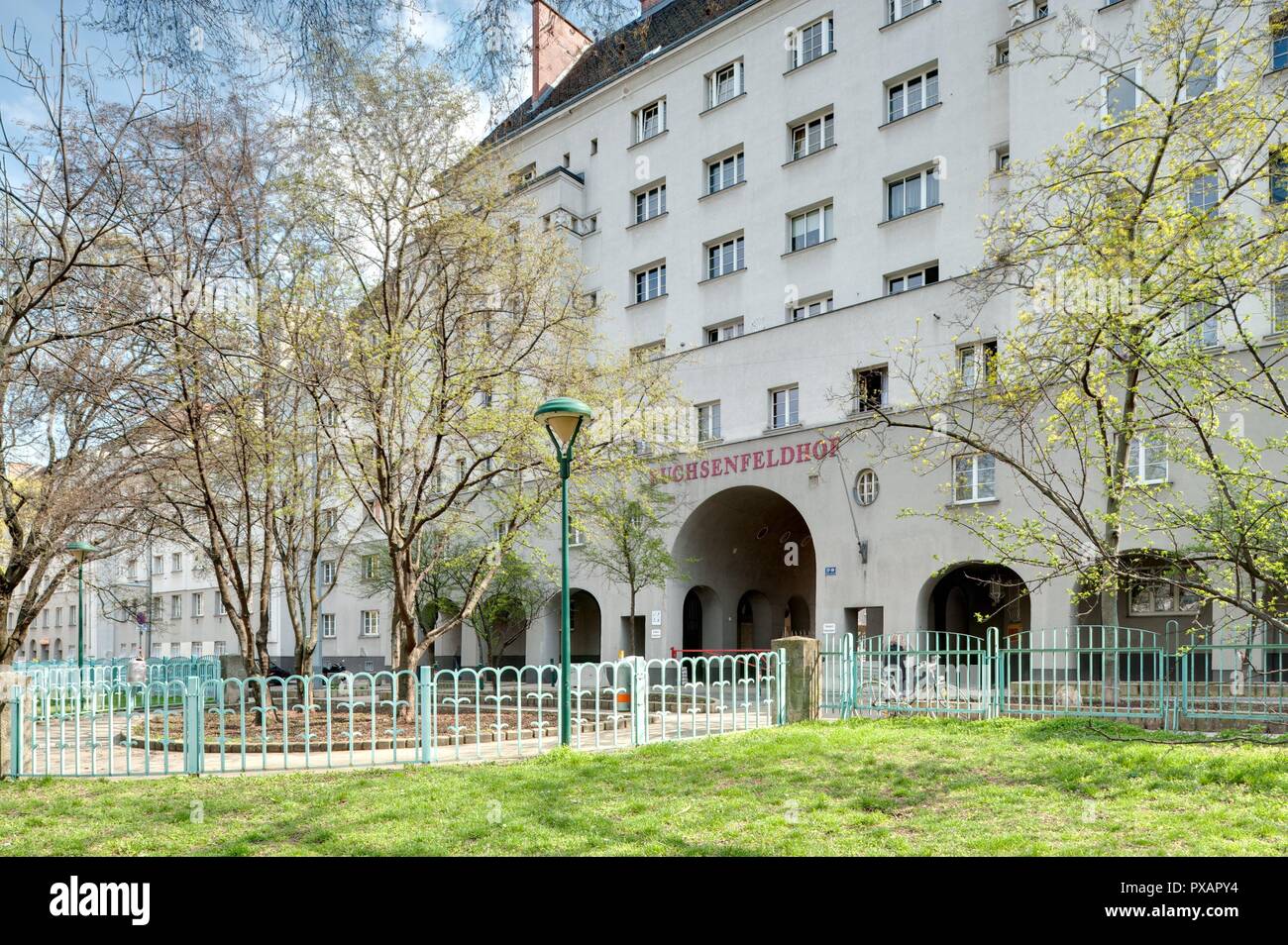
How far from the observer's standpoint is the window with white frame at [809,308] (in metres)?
29.6

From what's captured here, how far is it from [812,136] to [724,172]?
3380 millimetres

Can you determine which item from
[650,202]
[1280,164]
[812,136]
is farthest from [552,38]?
[650,202]

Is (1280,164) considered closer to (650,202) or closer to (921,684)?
(921,684)

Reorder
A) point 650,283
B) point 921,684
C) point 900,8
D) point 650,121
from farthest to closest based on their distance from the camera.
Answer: point 650,121, point 650,283, point 900,8, point 921,684

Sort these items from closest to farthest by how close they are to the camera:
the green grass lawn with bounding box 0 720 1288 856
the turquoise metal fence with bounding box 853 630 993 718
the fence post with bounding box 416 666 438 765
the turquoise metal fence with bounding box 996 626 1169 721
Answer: the green grass lawn with bounding box 0 720 1288 856
the fence post with bounding box 416 666 438 765
the turquoise metal fence with bounding box 996 626 1169 721
the turquoise metal fence with bounding box 853 630 993 718

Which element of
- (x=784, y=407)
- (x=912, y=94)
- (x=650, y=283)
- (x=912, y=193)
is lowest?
(x=784, y=407)

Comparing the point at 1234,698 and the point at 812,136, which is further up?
the point at 812,136

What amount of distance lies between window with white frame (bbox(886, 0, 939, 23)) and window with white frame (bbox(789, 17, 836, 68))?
5.86 feet

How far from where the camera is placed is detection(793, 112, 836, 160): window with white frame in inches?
1190

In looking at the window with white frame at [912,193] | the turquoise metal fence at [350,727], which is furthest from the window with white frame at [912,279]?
the turquoise metal fence at [350,727]

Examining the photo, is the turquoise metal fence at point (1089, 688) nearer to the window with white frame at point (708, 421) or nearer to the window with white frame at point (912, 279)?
the window with white frame at point (912, 279)

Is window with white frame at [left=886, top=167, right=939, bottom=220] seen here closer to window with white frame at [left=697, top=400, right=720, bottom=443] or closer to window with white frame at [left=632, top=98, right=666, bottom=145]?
window with white frame at [left=697, top=400, right=720, bottom=443]

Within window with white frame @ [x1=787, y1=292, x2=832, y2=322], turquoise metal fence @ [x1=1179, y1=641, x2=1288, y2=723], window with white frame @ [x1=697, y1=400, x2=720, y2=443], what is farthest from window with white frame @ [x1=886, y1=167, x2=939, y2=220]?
turquoise metal fence @ [x1=1179, y1=641, x2=1288, y2=723]

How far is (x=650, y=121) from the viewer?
116 ft
